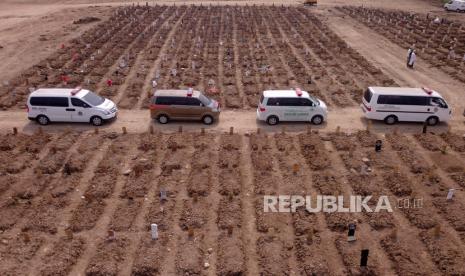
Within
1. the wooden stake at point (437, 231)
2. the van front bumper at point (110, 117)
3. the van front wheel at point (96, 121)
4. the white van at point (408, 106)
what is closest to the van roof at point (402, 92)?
the white van at point (408, 106)

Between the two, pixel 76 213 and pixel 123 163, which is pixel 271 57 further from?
pixel 76 213

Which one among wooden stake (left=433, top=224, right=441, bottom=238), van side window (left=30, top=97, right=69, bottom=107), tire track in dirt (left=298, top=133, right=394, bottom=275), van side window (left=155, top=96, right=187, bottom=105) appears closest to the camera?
tire track in dirt (left=298, top=133, right=394, bottom=275)

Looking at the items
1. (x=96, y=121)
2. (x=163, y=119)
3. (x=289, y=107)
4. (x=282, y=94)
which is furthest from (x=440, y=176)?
(x=96, y=121)

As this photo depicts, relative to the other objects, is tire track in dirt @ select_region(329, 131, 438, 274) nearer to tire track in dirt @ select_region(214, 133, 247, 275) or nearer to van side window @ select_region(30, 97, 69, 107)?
tire track in dirt @ select_region(214, 133, 247, 275)

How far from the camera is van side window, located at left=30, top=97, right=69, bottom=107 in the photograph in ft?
71.0

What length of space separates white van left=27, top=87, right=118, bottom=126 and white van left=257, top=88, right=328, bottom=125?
8.67 m

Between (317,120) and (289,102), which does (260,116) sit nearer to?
(289,102)

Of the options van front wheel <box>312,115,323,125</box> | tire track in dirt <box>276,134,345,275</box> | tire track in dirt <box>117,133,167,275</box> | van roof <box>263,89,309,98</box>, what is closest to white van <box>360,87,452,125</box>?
van front wheel <box>312,115,323,125</box>

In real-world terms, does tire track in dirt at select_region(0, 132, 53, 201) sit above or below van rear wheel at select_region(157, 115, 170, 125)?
below

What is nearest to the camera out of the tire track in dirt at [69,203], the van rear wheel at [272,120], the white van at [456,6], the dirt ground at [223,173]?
the tire track in dirt at [69,203]

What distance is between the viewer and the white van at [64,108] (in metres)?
21.7

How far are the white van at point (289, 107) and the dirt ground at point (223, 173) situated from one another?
714mm

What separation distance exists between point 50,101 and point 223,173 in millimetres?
10833

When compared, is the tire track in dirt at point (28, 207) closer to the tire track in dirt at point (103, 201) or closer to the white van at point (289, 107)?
the tire track in dirt at point (103, 201)
